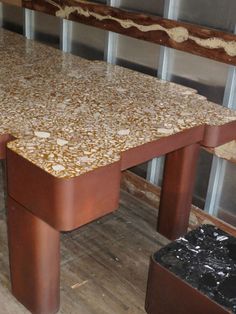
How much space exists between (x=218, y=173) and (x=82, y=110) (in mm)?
766

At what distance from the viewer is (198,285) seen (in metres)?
1.41

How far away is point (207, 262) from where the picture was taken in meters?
1.51

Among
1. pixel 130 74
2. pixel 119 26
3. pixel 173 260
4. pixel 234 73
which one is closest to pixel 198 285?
pixel 173 260

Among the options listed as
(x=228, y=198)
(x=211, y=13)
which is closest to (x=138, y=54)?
(x=211, y=13)

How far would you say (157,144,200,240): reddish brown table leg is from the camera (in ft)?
6.73

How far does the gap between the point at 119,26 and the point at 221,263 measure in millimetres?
1341

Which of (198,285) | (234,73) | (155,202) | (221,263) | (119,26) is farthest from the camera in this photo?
(155,202)

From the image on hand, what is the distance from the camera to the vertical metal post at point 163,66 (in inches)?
84.4

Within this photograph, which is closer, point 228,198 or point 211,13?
point 211,13

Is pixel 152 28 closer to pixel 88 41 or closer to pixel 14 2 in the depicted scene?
pixel 88 41

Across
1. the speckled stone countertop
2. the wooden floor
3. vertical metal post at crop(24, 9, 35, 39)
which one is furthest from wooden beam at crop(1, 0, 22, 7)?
the wooden floor

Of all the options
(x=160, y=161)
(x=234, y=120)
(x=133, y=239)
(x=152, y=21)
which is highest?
(x=152, y=21)

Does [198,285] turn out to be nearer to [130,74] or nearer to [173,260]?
[173,260]

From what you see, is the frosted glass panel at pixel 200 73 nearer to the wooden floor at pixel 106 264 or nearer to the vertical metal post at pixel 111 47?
the vertical metal post at pixel 111 47
